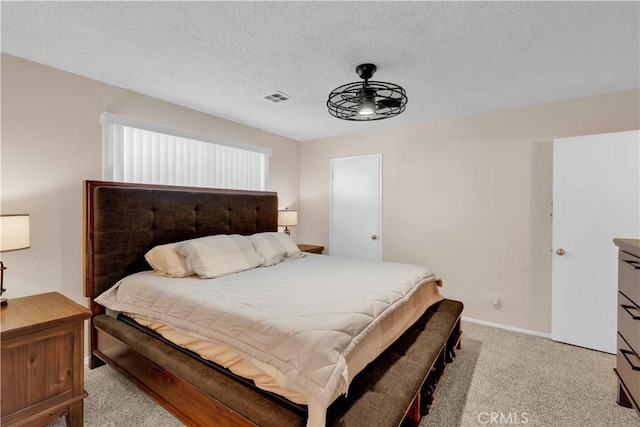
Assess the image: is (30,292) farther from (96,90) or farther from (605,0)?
(605,0)

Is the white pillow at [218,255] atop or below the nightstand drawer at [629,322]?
atop

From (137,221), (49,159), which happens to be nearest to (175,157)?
(137,221)

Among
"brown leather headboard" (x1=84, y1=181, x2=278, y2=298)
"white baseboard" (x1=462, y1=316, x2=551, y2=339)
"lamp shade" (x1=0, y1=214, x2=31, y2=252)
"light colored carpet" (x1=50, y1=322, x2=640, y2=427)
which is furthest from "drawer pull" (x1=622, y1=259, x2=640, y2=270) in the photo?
"lamp shade" (x1=0, y1=214, x2=31, y2=252)

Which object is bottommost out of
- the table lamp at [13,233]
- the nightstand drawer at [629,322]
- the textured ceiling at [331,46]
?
the nightstand drawer at [629,322]

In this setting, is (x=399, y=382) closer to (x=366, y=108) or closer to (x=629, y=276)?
(x=629, y=276)

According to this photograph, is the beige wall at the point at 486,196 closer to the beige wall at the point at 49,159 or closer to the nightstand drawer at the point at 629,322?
the nightstand drawer at the point at 629,322

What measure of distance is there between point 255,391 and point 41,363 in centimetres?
123

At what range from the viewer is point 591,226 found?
270 centimetres

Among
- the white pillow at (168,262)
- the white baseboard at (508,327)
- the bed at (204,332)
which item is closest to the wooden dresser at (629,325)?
the bed at (204,332)

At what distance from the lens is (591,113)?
9.19 feet

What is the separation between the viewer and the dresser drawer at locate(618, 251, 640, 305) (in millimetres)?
1576

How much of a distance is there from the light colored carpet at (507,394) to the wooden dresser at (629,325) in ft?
0.77

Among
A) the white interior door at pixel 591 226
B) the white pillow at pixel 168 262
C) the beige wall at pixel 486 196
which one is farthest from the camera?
the beige wall at pixel 486 196

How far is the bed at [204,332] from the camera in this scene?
1.30 meters
